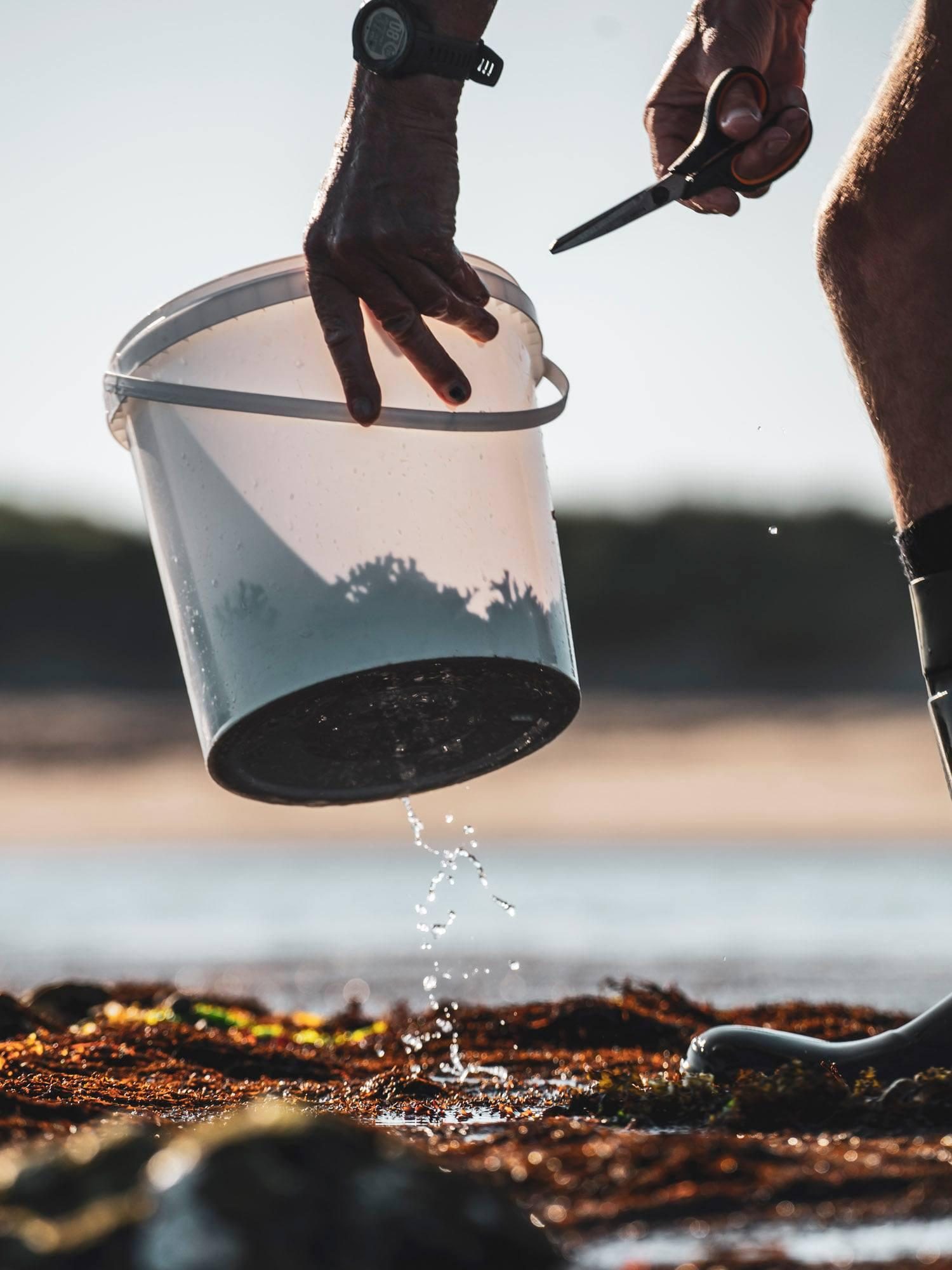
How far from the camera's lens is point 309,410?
6.67ft

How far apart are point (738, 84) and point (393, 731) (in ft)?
4.48

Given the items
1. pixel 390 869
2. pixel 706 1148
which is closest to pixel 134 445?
pixel 706 1148

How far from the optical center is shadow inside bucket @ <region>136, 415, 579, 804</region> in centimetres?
205

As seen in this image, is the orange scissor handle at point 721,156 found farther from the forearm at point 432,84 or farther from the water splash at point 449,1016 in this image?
the water splash at point 449,1016

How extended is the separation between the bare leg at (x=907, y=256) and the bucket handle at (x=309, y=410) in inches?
22.8

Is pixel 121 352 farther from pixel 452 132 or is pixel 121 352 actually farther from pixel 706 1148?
pixel 706 1148

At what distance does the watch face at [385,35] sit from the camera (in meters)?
1.96

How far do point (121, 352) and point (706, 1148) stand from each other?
66.1 inches

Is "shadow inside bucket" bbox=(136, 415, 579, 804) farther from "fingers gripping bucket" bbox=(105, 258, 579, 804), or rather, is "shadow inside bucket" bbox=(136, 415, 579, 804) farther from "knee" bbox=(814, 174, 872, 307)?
"knee" bbox=(814, 174, 872, 307)

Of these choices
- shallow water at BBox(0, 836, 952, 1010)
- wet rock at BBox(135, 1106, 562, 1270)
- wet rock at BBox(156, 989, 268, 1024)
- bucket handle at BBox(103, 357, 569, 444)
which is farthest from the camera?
shallow water at BBox(0, 836, 952, 1010)

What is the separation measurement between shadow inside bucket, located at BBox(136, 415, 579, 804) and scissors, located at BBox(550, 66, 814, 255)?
27.9 inches

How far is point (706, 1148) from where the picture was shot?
144 centimetres

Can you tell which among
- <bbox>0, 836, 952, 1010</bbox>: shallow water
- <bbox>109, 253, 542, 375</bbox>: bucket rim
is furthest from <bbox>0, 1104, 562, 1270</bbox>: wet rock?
<bbox>0, 836, 952, 1010</bbox>: shallow water

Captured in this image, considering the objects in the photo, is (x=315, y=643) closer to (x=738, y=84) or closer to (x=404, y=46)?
(x=404, y=46)
